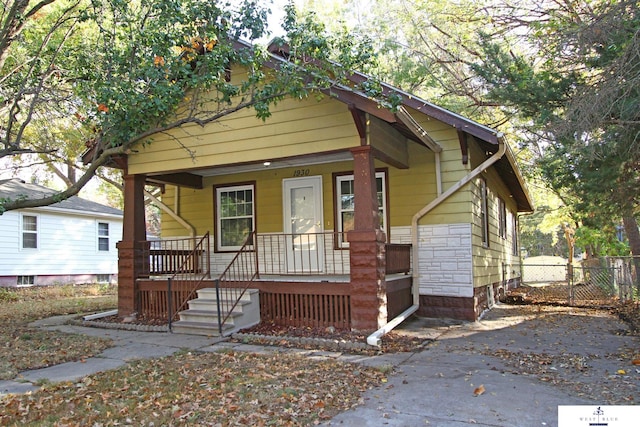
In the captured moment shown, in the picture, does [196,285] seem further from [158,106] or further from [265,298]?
[158,106]

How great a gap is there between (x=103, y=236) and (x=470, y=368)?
18.7 meters

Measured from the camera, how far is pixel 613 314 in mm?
10141

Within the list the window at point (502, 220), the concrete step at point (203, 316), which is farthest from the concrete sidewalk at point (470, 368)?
the window at point (502, 220)

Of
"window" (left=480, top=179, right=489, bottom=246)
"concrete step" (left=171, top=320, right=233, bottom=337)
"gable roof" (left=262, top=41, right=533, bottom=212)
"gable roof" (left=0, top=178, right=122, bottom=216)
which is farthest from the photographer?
"gable roof" (left=0, top=178, right=122, bottom=216)

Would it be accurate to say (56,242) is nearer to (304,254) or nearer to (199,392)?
(304,254)

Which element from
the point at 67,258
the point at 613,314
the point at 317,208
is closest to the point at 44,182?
the point at 67,258

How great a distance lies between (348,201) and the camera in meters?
10.1

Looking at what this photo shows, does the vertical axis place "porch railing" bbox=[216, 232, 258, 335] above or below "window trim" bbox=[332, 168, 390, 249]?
below

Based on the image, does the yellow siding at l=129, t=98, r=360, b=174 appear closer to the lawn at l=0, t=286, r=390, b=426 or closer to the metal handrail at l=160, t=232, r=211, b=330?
the metal handrail at l=160, t=232, r=211, b=330

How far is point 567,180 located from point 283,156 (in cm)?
625

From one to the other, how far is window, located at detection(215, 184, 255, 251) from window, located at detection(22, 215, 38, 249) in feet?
32.5

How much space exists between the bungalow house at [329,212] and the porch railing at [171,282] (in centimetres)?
3

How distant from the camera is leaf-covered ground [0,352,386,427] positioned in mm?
4082

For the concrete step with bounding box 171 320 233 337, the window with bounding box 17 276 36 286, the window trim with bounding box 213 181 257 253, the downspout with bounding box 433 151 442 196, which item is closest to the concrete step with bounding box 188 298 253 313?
the concrete step with bounding box 171 320 233 337
